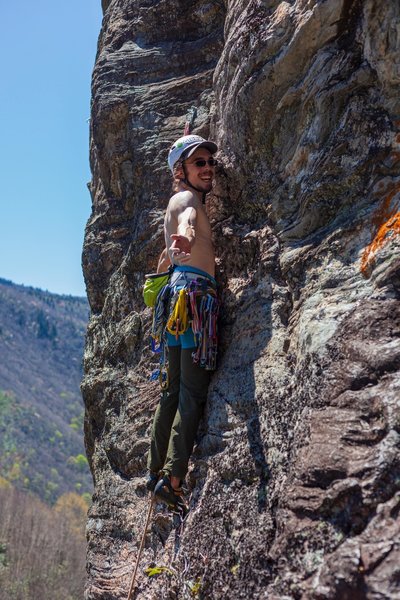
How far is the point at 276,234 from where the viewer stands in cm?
434

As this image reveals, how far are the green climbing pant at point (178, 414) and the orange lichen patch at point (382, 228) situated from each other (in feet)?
5.02

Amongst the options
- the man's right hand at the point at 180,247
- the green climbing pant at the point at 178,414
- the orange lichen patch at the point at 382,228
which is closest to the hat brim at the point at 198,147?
the man's right hand at the point at 180,247

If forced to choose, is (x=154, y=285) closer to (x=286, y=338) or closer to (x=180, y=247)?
(x=180, y=247)

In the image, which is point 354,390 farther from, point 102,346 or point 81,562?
point 81,562

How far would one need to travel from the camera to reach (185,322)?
14.6 feet

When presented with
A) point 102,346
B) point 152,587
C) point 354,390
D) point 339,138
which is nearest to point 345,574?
point 354,390

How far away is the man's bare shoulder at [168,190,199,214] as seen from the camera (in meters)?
4.71

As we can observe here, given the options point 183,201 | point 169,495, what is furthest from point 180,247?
point 169,495

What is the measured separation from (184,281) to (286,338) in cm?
95

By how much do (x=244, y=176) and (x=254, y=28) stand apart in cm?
103

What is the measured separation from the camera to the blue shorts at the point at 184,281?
15.0 feet

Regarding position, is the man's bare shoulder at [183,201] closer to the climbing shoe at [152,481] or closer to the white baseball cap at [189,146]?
the white baseball cap at [189,146]

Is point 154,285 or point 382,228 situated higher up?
point 154,285

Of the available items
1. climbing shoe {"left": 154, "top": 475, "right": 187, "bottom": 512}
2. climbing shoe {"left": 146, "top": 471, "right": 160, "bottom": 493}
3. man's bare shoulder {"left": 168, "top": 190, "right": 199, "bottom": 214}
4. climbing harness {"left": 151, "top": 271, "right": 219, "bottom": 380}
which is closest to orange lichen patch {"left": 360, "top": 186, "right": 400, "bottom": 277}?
climbing harness {"left": 151, "top": 271, "right": 219, "bottom": 380}
